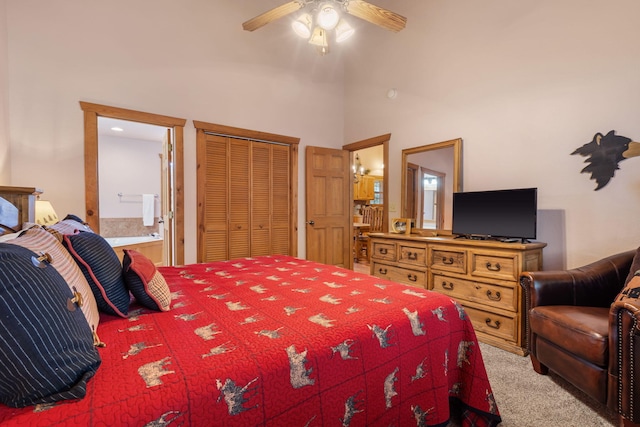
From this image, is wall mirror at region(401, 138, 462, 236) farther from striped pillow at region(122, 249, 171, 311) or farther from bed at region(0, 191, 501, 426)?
striped pillow at region(122, 249, 171, 311)

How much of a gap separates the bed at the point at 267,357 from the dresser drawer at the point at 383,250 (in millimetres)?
1652

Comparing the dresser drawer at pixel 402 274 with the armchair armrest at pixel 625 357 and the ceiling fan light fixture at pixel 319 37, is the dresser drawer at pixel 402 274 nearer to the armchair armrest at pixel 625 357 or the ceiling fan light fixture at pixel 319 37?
the armchair armrest at pixel 625 357

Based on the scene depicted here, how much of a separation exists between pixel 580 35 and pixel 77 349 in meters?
3.67

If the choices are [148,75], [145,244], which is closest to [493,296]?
[148,75]

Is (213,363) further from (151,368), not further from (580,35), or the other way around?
(580,35)

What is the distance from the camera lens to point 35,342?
26.8 inches

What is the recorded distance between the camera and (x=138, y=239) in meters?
5.05

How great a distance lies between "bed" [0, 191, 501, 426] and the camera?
2.44ft

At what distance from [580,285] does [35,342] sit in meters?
2.78

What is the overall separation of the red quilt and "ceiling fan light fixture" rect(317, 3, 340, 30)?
1.89 metres

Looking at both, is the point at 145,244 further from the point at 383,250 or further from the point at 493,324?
the point at 493,324

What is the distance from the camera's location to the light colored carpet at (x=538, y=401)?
1.59 metres

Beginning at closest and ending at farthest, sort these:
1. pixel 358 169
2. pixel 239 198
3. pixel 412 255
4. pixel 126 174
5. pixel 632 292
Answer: pixel 632 292
pixel 412 255
pixel 239 198
pixel 126 174
pixel 358 169

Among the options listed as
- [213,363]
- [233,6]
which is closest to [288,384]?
[213,363]
